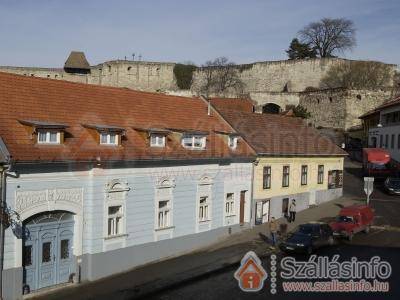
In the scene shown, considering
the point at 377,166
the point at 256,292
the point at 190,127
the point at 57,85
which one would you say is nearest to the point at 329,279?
the point at 256,292

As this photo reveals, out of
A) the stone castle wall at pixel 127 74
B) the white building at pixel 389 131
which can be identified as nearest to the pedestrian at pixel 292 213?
the white building at pixel 389 131

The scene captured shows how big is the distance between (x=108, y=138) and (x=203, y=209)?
673 cm

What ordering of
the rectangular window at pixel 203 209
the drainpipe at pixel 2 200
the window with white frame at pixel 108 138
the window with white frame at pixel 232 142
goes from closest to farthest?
the drainpipe at pixel 2 200, the window with white frame at pixel 108 138, the rectangular window at pixel 203 209, the window with white frame at pixel 232 142

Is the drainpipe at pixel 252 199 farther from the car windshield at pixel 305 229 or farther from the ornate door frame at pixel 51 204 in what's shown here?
the ornate door frame at pixel 51 204

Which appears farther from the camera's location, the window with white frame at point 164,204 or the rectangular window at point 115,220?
the window with white frame at point 164,204

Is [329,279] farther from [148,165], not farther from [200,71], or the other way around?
[200,71]

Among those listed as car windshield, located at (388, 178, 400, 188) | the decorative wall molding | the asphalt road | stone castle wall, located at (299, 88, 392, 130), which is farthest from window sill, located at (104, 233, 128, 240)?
stone castle wall, located at (299, 88, 392, 130)

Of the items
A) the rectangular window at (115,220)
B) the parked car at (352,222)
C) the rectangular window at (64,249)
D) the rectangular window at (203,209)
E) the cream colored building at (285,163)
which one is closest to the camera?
the rectangular window at (64,249)

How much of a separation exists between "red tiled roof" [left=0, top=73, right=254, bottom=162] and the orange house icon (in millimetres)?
5472

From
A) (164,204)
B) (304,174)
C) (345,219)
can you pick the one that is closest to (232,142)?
(164,204)

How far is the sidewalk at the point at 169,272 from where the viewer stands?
17391mm

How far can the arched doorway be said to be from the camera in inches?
674

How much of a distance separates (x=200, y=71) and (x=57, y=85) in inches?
2498

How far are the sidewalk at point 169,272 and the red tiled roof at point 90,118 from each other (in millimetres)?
3978
